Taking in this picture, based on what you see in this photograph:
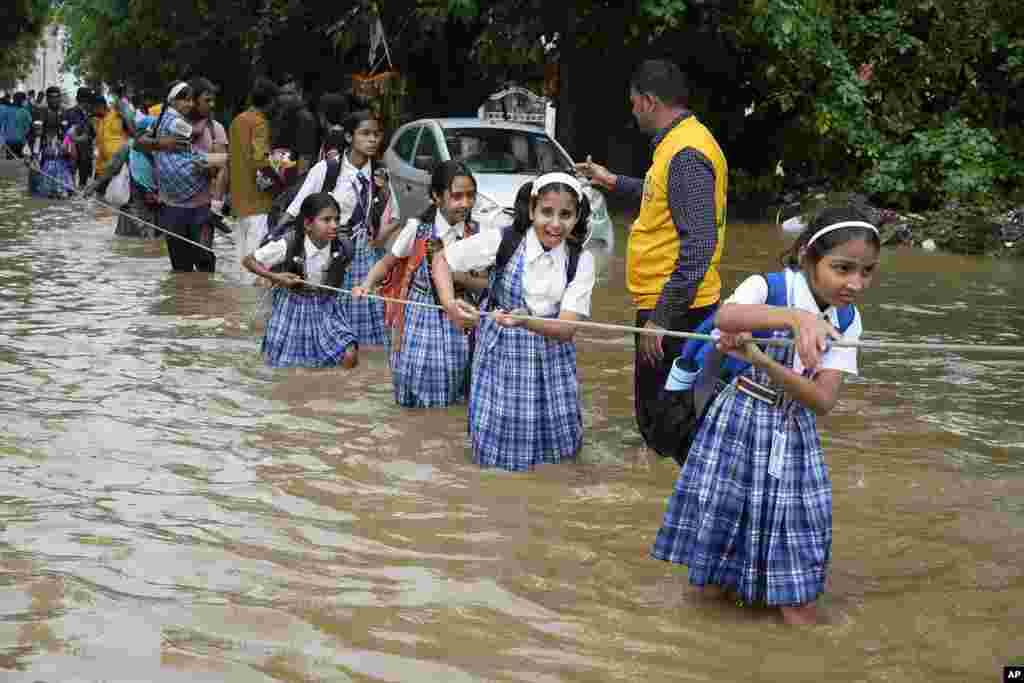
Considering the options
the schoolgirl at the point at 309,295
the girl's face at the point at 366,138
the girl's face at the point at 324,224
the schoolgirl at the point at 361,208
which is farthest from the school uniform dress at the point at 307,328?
the girl's face at the point at 366,138

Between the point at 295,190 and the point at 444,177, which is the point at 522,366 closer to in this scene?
the point at 444,177

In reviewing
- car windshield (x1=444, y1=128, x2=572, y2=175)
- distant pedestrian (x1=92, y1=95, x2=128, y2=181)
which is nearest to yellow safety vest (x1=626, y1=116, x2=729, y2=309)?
car windshield (x1=444, y1=128, x2=572, y2=175)

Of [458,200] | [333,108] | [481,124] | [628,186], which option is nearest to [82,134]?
[481,124]

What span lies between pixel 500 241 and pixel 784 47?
14.1 metres

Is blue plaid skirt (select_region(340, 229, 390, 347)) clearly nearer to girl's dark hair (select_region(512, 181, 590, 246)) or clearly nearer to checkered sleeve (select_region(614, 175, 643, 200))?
checkered sleeve (select_region(614, 175, 643, 200))

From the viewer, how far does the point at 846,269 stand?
446 centimetres

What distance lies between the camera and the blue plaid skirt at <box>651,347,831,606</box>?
4.62 meters

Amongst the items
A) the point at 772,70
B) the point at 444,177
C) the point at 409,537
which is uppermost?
the point at 772,70

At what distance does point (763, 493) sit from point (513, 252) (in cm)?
226

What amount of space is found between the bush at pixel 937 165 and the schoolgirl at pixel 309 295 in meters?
13.0

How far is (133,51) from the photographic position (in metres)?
42.5

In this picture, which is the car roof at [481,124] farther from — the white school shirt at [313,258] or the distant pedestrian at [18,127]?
the distant pedestrian at [18,127]

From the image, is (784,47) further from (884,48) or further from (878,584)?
(878,584)

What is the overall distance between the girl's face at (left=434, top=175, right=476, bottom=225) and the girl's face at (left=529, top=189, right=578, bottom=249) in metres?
1.41
